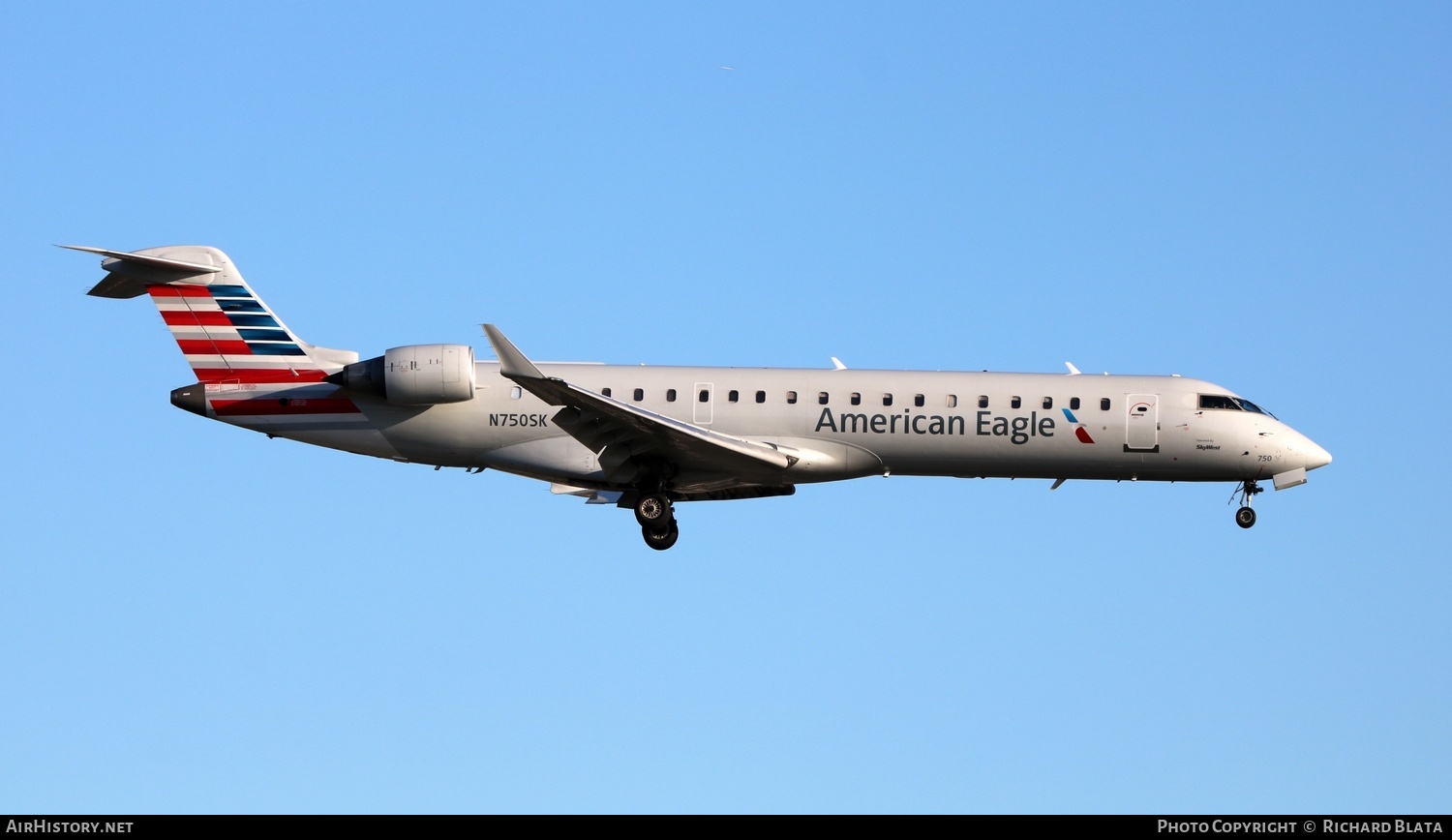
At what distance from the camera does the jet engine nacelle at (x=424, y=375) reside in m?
32.0

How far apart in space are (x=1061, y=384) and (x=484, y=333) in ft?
35.6

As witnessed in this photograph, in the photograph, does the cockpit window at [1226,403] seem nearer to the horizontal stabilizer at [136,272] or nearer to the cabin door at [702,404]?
the cabin door at [702,404]

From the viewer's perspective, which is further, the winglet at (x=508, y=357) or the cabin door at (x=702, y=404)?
the cabin door at (x=702, y=404)

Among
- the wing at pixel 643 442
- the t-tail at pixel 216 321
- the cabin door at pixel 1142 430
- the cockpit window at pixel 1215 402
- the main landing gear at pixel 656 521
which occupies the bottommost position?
the main landing gear at pixel 656 521

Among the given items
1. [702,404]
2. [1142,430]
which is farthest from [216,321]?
[1142,430]

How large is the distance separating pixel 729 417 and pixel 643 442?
1.97m

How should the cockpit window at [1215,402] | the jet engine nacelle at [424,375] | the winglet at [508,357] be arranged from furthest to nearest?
1. the cockpit window at [1215,402]
2. the jet engine nacelle at [424,375]
3. the winglet at [508,357]

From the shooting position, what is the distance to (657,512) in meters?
32.2

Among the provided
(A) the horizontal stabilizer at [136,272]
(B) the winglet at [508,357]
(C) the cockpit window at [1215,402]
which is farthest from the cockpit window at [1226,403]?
(A) the horizontal stabilizer at [136,272]

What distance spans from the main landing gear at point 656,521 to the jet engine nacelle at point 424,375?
3.71 metres

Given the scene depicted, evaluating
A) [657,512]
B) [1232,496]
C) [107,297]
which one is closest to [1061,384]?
[1232,496]
